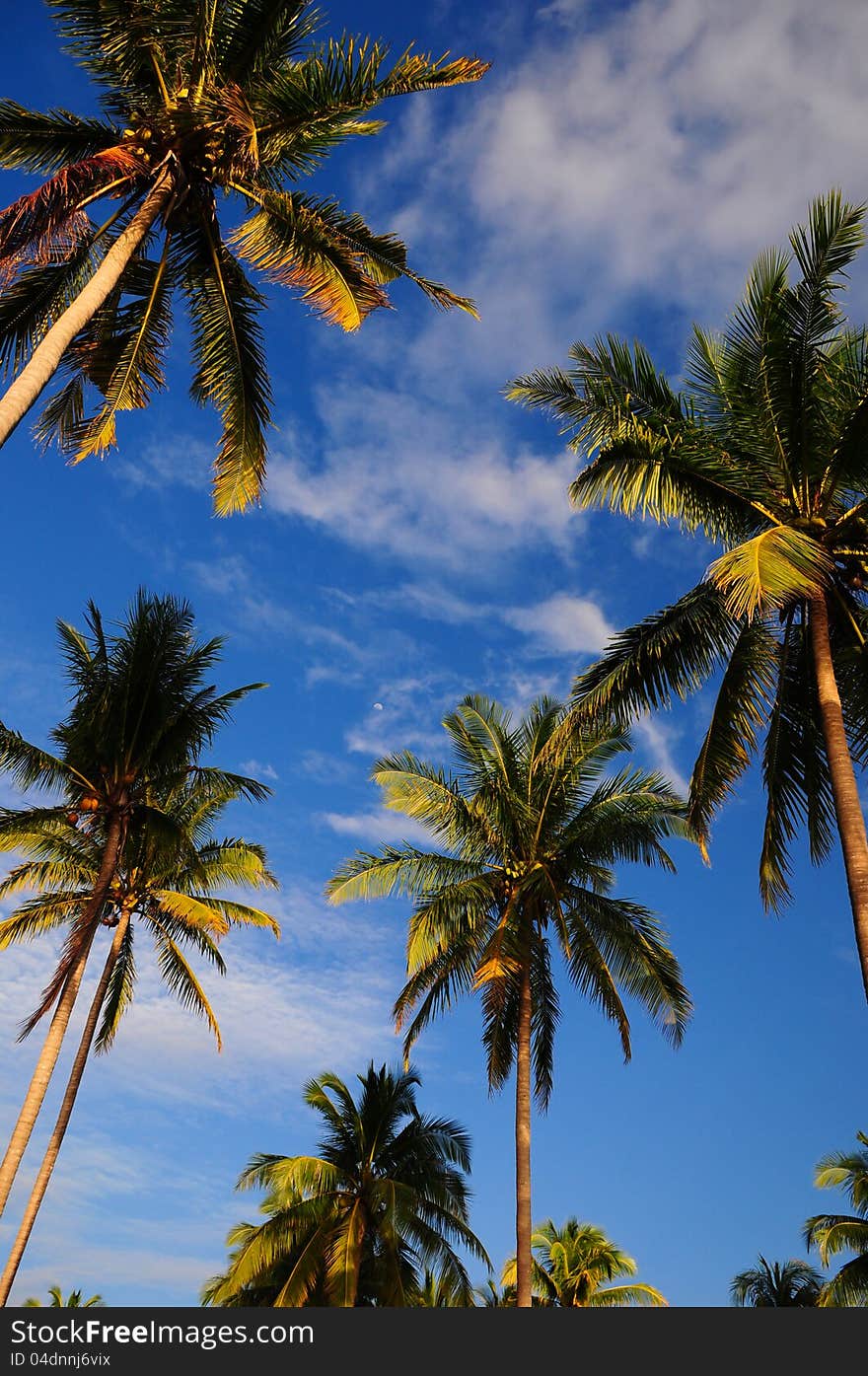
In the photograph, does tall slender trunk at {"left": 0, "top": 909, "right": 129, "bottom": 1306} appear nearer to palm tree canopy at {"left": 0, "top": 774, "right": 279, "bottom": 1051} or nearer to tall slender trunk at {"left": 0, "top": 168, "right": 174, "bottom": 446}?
palm tree canopy at {"left": 0, "top": 774, "right": 279, "bottom": 1051}

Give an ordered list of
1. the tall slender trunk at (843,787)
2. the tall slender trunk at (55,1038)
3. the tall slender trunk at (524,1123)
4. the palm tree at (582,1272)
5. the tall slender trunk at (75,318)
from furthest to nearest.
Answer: the palm tree at (582,1272) < the tall slender trunk at (524,1123) < the tall slender trunk at (55,1038) < the tall slender trunk at (843,787) < the tall slender trunk at (75,318)

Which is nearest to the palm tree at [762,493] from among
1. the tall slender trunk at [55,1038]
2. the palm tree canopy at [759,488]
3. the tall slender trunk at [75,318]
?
the palm tree canopy at [759,488]

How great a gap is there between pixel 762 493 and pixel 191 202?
283 inches

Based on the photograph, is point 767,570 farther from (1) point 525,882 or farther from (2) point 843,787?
(1) point 525,882

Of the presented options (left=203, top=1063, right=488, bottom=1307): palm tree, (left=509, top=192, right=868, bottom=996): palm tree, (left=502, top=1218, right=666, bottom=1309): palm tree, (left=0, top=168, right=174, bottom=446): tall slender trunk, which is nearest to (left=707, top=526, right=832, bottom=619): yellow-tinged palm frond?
(left=509, top=192, right=868, bottom=996): palm tree

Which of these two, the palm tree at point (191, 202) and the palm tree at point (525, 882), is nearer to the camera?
Result: the palm tree at point (191, 202)

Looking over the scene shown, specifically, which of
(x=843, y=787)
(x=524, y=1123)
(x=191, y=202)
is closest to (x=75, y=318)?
(x=191, y=202)

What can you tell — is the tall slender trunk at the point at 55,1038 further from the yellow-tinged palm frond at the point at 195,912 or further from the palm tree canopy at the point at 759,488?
the palm tree canopy at the point at 759,488

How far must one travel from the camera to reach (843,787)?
10.8 metres

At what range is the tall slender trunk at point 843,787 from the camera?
998 centimetres

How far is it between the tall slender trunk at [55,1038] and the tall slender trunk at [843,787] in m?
12.2

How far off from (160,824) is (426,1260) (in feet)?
42.9

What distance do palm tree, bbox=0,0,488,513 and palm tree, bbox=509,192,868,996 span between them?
2778 millimetres

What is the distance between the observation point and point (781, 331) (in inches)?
483
